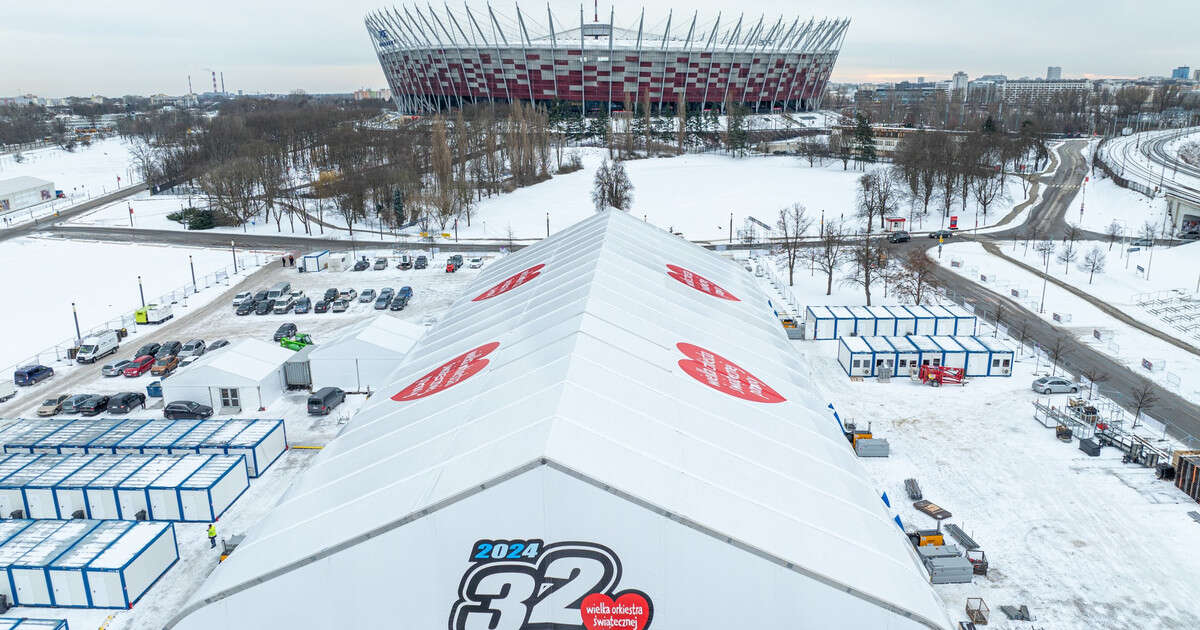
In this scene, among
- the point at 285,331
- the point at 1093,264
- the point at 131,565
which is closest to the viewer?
the point at 131,565

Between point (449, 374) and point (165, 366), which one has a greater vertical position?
point (449, 374)

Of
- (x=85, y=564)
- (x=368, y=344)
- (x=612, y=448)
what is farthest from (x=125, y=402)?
(x=612, y=448)

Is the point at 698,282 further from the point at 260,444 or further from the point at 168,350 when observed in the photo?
the point at 168,350

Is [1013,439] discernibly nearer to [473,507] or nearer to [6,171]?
[473,507]

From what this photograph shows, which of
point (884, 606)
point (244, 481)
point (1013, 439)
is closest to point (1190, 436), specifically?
point (1013, 439)

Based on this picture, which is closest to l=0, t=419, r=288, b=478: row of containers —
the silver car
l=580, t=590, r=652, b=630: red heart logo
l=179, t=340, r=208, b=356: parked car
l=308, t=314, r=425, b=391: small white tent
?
l=308, t=314, r=425, b=391: small white tent

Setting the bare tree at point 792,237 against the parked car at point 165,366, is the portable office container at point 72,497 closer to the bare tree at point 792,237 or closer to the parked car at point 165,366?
the parked car at point 165,366
